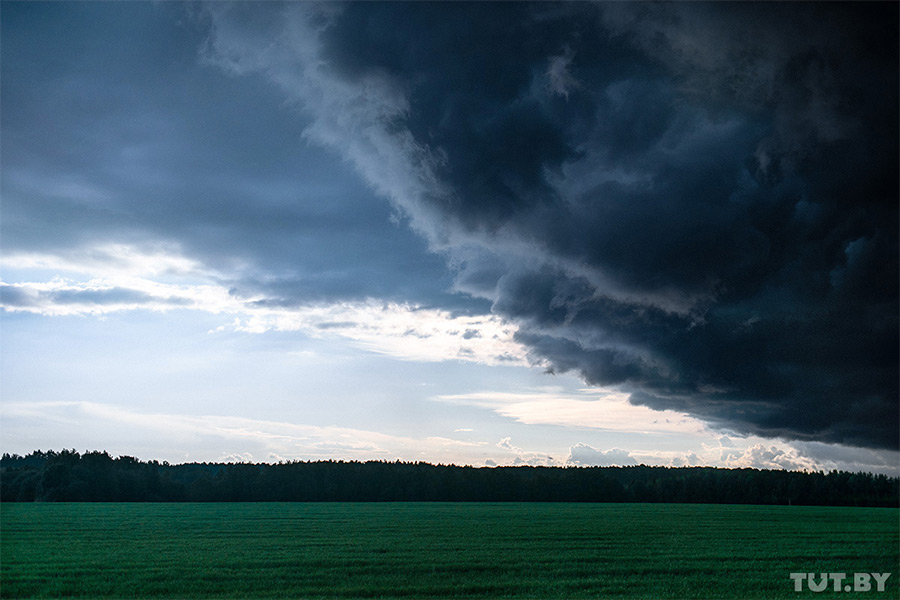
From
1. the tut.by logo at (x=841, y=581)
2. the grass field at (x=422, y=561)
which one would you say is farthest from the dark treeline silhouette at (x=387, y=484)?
the tut.by logo at (x=841, y=581)

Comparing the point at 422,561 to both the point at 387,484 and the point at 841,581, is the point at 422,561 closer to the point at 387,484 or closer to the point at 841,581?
the point at 841,581

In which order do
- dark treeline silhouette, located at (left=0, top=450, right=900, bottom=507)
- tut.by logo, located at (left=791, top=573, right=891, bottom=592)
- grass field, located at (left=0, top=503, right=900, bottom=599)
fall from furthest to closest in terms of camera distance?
dark treeline silhouette, located at (left=0, top=450, right=900, bottom=507) → tut.by logo, located at (left=791, top=573, right=891, bottom=592) → grass field, located at (left=0, top=503, right=900, bottom=599)

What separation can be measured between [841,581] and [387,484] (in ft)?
358

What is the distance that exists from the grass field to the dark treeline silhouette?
218 ft

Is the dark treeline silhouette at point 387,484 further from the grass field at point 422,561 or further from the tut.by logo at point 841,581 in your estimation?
the tut.by logo at point 841,581

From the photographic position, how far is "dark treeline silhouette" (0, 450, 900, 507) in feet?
359

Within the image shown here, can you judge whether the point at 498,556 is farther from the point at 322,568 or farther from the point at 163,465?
the point at 163,465

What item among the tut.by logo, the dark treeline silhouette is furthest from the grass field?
the dark treeline silhouette

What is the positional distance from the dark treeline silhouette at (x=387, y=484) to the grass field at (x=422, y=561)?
66354mm

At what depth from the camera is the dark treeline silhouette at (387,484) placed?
10950 centimetres

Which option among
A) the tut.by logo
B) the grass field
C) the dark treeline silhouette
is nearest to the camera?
the grass field

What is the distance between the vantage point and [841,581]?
25.9 meters

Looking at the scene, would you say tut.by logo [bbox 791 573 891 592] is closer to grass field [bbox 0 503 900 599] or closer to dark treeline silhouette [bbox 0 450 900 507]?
grass field [bbox 0 503 900 599]

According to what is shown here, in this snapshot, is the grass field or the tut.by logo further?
the tut.by logo
